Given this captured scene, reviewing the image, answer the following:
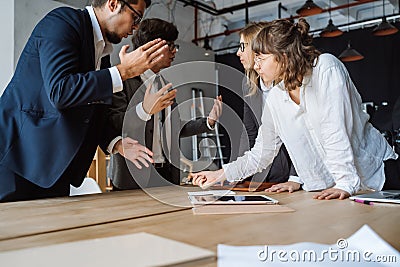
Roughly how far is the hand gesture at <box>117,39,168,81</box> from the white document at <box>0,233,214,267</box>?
60 centimetres

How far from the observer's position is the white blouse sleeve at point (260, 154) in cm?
155

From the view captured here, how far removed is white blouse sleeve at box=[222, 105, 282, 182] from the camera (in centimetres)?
155

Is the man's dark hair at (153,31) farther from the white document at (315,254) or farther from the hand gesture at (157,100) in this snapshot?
the white document at (315,254)

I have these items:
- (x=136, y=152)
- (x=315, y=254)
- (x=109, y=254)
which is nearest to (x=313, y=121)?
(x=136, y=152)

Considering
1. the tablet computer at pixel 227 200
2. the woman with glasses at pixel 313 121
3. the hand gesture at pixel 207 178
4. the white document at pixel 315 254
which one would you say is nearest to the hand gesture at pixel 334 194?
the woman with glasses at pixel 313 121

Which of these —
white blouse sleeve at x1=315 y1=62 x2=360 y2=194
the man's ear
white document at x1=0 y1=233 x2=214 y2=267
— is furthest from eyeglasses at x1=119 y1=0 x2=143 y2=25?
white document at x1=0 y1=233 x2=214 y2=267

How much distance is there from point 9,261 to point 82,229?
22 cm

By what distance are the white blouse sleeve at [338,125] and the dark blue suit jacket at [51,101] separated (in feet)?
2.23

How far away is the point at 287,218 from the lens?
2.85ft

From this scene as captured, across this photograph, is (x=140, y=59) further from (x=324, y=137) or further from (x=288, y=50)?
(x=324, y=137)

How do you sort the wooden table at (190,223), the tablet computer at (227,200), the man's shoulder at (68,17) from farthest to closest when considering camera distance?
the man's shoulder at (68,17) < the tablet computer at (227,200) < the wooden table at (190,223)

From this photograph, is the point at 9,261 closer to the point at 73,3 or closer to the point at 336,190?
the point at 336,190

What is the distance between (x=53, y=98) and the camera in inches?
42.9

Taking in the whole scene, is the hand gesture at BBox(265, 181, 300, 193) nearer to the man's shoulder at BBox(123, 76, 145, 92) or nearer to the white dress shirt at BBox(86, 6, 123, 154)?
the white dress shirt at BBox(86, 6, 123, 154)
